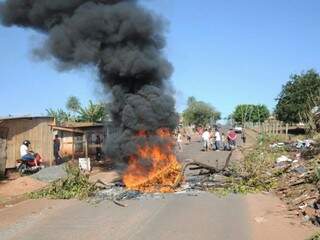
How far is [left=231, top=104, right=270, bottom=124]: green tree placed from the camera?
108819mm

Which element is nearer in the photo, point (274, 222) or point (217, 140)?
point (274, 222)

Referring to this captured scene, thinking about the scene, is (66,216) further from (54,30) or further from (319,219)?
(54,30)

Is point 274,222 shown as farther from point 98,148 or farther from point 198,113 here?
point 198,113

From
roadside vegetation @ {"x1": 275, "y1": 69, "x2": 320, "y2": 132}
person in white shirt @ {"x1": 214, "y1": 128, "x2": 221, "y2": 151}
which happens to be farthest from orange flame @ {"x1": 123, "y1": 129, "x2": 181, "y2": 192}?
roadside vegetation @ {"x1": 275, "y1": 69, "x2": 320, "y2": 132}

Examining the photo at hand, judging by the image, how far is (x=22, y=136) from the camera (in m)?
23.4

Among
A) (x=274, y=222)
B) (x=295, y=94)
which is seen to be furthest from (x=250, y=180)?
(x=295, y=94)

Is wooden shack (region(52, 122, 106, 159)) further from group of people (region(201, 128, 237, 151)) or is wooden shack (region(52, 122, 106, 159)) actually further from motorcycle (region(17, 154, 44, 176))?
group of people (region(201, 128, 237, 151))

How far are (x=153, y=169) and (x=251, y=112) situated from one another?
97799mm

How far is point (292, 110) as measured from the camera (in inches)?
1923

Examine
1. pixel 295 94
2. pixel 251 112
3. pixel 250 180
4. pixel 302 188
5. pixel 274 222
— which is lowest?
pixel 274 222

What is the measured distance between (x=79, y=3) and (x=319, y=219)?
11612 mm

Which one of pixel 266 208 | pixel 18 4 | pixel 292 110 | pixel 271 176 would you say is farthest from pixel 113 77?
pixel 292 110

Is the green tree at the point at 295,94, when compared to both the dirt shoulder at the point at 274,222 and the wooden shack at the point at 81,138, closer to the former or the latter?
the wooden shack at the point at 81,138

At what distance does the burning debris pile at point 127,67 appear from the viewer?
15.3m
